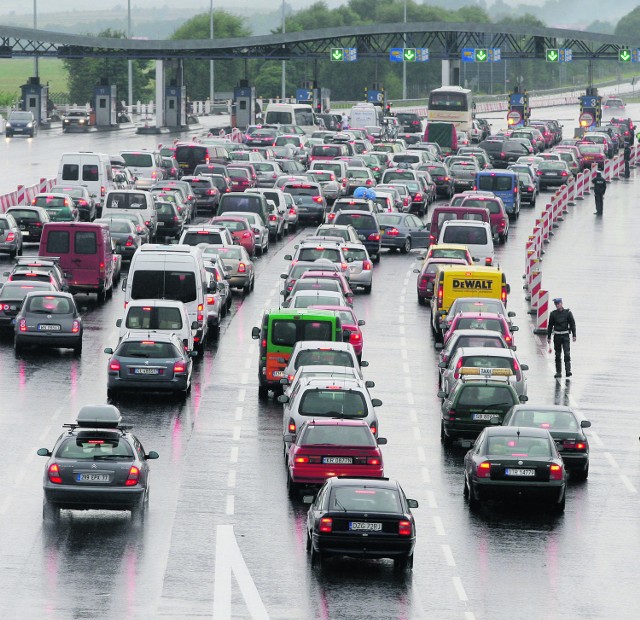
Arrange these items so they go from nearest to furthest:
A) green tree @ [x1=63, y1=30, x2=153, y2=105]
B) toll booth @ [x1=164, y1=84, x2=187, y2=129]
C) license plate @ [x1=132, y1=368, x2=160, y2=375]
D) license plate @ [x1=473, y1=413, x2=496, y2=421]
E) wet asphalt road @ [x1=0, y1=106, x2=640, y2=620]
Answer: wet asphalt road @ [x1=0, y1=106, x2=640, y2=620], license plate @ [x1=473, y1=413, x2=496, y2=421], license plate @ [x1=132, y1=368, x2=160, y2=375], toll booth @ [x1=164, y1=84, x2=187, y2=129], green tree @ [x1=63, y1=30, x2=153, y2=105]

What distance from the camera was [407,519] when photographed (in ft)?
71.2

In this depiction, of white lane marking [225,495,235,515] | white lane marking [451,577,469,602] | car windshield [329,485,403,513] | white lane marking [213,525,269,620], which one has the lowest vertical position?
white lane marking [225,495,235,515]

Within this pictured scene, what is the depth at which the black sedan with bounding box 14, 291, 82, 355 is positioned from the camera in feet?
127

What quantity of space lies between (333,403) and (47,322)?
40.4 ft

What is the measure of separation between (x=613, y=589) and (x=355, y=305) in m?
27.2

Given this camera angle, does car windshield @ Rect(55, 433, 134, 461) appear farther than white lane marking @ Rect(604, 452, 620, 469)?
No

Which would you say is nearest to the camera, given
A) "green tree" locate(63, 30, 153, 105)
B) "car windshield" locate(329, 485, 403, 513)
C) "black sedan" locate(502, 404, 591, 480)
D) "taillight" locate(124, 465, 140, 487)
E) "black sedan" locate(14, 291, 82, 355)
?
"car windshield" locate(329, 485, 403, 513)

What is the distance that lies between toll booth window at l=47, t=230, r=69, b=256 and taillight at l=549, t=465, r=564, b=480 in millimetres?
22996

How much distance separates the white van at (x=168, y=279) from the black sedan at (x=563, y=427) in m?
11.8

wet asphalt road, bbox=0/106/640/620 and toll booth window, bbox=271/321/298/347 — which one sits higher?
toll booth window, bbox=271/321/298/347

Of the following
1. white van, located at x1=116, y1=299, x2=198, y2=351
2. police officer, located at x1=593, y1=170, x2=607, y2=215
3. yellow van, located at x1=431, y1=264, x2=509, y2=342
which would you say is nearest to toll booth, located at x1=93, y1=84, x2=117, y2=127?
police officer, located at x1=593, y1=170, x2=607, y2=215

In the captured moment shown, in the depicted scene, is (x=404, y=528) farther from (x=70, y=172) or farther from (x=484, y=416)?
(x=70, y=172)

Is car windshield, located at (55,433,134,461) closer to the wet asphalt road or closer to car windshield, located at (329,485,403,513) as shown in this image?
the wet asphalt road

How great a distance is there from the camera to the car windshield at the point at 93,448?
78.4ft
